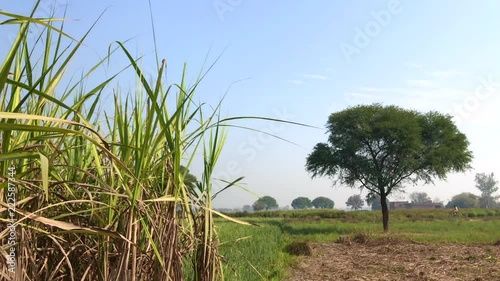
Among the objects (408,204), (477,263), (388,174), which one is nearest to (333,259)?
(477,263)

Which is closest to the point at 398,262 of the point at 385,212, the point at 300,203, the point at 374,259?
the point at 374,259

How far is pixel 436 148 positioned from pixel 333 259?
16.7m

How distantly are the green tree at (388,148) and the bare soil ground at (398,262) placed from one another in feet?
33.3

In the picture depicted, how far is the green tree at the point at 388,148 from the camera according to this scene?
27.2m

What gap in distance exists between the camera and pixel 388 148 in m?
27.7

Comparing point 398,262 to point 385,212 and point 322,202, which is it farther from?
point 322,202

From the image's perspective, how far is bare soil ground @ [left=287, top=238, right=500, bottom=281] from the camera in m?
10.7

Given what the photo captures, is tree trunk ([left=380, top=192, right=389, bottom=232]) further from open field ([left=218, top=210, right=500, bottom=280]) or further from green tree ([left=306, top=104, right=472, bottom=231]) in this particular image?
open field ([left=218, top=210, right=500, bottom=280])

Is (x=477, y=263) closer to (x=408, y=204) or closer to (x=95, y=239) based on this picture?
(x=95, y=239)

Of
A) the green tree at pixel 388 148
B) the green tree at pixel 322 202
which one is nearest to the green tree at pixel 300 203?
the green tree at pixel 322 202

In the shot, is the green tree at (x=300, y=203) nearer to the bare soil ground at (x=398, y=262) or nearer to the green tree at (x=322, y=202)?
the green tree at (x=322, y=202)

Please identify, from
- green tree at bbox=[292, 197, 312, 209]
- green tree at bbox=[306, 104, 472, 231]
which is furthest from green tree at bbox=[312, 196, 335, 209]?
green tree at bbox=[306, 104, 472, 231]

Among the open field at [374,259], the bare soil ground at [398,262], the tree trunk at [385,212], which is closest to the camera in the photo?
the open field at [374,259]

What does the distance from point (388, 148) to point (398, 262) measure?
15.6 meters
